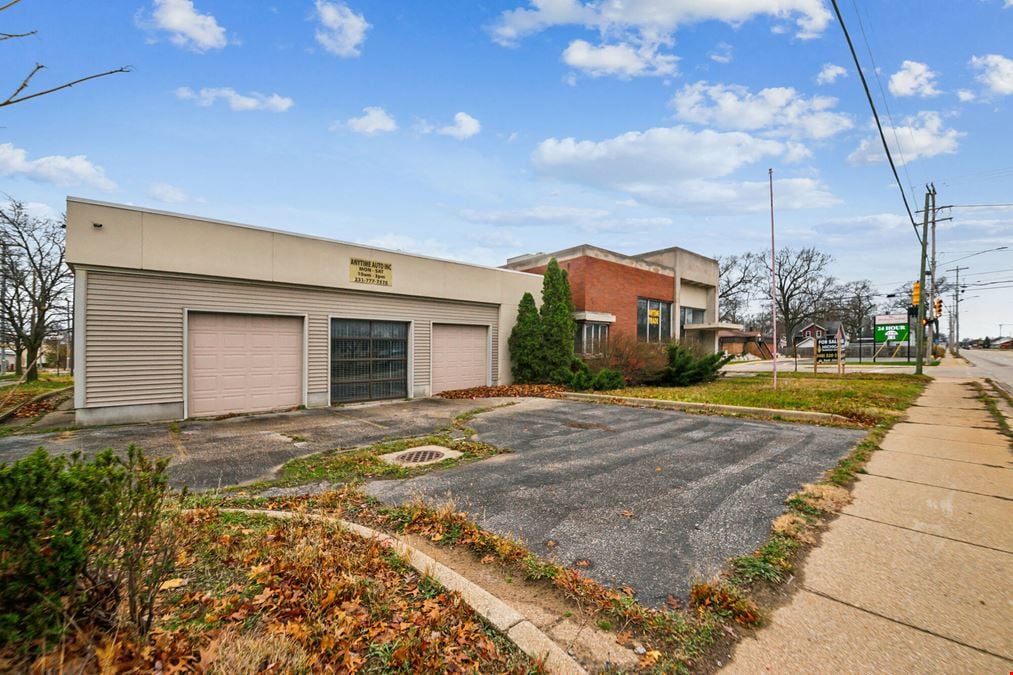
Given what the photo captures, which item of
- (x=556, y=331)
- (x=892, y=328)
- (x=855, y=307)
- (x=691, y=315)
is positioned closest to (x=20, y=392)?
(x=556, y=331)

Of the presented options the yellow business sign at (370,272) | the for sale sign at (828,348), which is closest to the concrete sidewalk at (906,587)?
the yellow business sign at (370,272)

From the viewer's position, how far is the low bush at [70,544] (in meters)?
1.83

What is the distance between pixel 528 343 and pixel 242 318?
910 cm

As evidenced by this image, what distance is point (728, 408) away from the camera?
1046 cm

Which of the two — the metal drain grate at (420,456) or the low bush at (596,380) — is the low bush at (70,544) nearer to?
the metal drain grate at (420,456)

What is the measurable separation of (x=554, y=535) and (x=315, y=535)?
6.47 feet

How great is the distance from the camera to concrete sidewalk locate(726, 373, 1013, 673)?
7.66 ft

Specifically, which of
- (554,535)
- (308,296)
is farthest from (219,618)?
(308,296)

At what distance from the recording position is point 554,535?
3771mm

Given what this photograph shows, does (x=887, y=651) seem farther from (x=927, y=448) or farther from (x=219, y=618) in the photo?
(x=927, y=448)

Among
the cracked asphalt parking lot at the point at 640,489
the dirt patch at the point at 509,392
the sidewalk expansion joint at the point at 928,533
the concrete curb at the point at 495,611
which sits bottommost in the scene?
the dirt patch at the point at 509,392

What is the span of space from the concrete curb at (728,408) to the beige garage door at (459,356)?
4116mm

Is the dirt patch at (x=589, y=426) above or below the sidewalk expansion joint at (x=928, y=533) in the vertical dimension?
below

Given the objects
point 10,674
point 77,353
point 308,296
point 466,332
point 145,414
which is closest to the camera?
point 10,674
